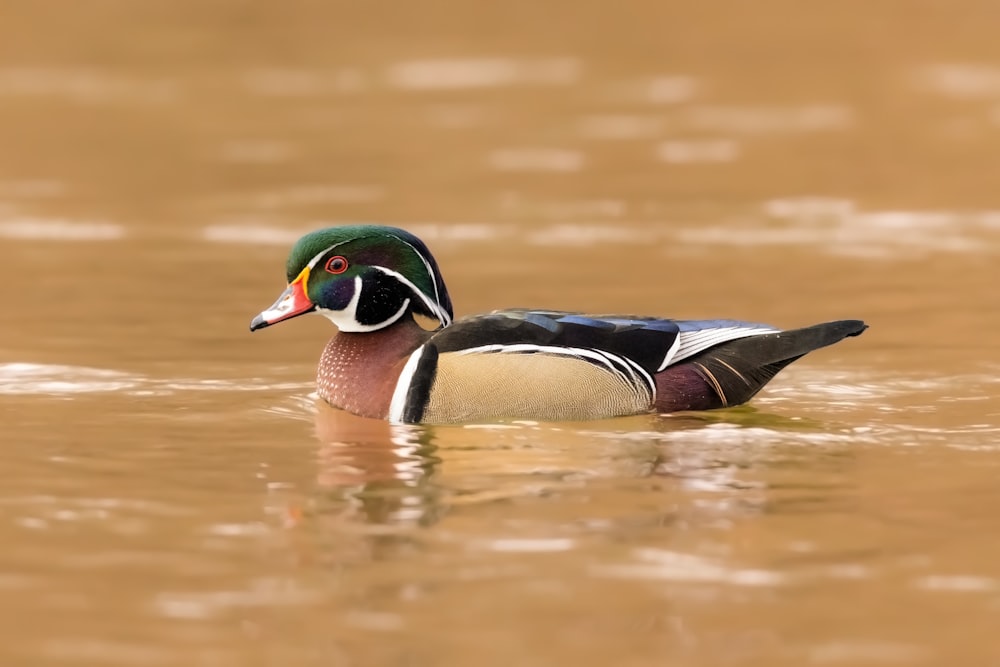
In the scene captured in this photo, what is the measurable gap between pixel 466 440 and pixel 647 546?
7.16ft

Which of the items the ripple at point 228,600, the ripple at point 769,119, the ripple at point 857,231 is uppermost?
the ripple at point 769,119

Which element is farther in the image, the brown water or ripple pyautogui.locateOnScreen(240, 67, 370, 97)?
ripple pyautogui.locateOnScreen(240, 67, 370, 97)

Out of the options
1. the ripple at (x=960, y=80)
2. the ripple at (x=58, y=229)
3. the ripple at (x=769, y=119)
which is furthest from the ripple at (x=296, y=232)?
the ripple at (x=960, y=80)

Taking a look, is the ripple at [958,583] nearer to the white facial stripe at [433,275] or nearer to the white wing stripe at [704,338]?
the white wing stripe at [704,338]

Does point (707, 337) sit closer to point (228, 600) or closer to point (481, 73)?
point (228, 600)

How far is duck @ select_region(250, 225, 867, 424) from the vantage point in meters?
10.4

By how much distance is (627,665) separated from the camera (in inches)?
266

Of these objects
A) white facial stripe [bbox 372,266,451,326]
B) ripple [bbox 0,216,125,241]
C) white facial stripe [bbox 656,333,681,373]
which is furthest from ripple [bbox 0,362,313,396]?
ripple [bbox 0,216,125,241]

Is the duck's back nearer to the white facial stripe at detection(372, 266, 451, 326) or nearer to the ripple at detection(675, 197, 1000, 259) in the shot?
the white facial stripe at detection(372, 266, 451, 326)

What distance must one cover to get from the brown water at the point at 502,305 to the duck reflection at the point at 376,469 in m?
0.04

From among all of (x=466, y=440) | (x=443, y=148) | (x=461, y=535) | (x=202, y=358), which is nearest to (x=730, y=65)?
(x=443, y=148)

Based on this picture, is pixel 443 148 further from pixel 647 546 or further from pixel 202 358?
pixel 647 546

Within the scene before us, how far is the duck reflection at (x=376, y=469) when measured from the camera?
8836mm

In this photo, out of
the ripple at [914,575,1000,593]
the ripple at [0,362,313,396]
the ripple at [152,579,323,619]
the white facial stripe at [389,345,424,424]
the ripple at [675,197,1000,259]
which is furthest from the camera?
the ripple at [675,197,1000,259]
